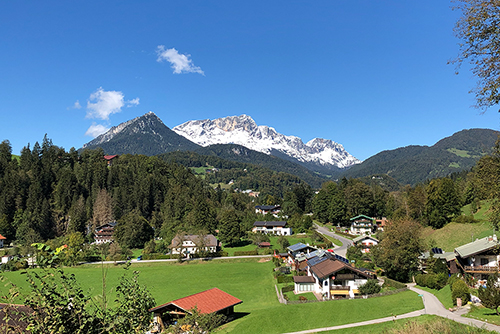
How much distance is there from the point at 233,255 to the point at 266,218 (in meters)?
36.4

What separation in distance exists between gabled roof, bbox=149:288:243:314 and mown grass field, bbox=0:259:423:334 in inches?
68.3

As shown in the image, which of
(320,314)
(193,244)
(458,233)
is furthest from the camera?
(193,244)

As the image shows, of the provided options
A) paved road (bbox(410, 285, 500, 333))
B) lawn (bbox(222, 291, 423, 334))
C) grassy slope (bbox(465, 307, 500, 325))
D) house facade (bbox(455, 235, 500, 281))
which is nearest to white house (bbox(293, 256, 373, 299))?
lawn (bbox(222, 291, 423, 334))

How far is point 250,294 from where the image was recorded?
1503 inches

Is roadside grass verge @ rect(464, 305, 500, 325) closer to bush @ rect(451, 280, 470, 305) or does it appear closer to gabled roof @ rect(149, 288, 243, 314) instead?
bush @ rect(451, 280, 470, 305)

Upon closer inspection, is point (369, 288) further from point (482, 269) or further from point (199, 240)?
point (199, 240)

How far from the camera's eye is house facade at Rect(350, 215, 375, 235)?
79.3 meters

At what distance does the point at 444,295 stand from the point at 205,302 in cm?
2289

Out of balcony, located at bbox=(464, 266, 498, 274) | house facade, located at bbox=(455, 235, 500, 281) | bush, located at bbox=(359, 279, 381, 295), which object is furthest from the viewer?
bush, located at bbox=(359, 279, 381, 295)

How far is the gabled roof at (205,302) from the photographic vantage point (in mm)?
25359

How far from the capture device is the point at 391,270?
39281 mm

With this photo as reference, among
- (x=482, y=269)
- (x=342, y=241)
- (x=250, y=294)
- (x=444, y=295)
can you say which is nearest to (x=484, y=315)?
(x=444, y=295)

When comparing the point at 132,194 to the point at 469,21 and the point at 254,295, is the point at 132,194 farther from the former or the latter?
the point at 469,21

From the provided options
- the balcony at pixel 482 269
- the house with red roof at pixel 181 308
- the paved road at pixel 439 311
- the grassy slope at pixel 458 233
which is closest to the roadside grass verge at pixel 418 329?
the paved road at pixel 439 311
